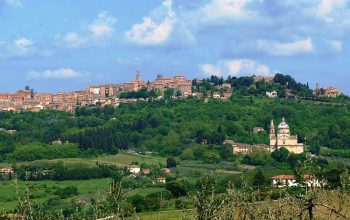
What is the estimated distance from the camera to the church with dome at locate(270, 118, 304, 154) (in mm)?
96438

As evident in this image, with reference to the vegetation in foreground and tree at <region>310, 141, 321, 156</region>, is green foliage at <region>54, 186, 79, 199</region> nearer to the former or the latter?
tree at <region>310, 141, 321, 156</region>

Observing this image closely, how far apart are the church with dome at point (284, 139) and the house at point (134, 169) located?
74.5 ft

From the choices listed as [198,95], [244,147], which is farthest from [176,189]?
[198,95]

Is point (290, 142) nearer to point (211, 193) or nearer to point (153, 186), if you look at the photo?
point (153, 186)

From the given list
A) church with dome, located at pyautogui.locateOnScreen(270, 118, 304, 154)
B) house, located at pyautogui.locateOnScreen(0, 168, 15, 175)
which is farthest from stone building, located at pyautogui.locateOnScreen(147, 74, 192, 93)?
house, located at pyautogui.locateOnScreen(0, 168, 15, 175)

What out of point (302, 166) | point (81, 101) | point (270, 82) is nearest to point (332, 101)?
point (270, 82)

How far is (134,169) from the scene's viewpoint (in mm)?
80375

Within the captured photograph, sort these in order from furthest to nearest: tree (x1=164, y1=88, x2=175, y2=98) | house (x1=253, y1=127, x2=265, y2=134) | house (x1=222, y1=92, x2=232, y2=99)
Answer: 1. tree (x1=164, y1=88, x2=175, y2=98)
2. house (x1=222, y1=92, x2=232, y2=99)
3. house (x1=253, y1=127, x2=265, y2=134)

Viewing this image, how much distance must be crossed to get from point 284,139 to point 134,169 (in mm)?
27067

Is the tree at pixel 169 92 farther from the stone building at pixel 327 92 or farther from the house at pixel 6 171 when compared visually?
the house at pixel 6 171

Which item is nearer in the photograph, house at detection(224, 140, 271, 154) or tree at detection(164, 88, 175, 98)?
house at detection(224, 140, 271, 154)

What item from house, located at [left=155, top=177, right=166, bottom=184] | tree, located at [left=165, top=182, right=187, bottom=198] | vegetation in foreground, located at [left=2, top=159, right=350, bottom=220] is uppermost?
vegetation in foreground, located at [left=2, top=159, right=350, bottom=220]

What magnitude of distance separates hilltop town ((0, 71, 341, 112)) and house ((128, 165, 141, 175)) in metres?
46.2

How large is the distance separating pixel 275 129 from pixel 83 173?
1611 inches
